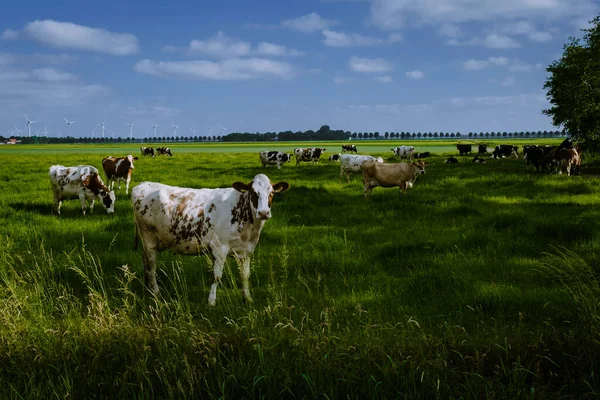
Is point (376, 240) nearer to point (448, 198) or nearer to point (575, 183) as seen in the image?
point (448, 198)

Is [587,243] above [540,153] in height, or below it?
below

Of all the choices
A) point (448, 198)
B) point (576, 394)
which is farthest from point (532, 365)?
point (448, 198)

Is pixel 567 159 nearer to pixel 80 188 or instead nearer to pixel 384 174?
pixel 384 174

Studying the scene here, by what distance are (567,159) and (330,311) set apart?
22.5 meters

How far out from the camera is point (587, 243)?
8438 millimetres

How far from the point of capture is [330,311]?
516 cm

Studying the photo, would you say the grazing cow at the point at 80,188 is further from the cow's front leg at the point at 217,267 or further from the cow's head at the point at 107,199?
the cow's front leg at the point at 217,267

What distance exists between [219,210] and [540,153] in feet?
82.1

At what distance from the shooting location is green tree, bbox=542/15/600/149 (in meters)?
20.6

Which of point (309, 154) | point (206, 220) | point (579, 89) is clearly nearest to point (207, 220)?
point (206, 220)

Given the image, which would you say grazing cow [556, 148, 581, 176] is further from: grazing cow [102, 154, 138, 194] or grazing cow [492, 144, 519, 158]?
grazing cow [102, 154, 138, 194]

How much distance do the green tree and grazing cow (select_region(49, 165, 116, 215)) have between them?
19874mm

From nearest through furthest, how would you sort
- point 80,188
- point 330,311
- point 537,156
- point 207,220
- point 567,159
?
point 330,311 < point 207,220 < point 80,188 < point 567,159 < point 537,156

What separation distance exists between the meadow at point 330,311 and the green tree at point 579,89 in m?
10.3
